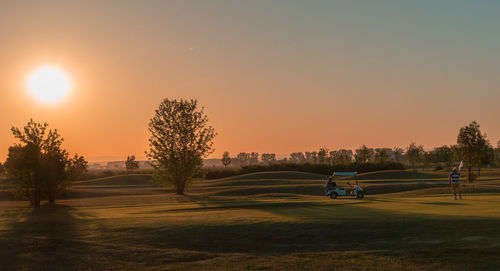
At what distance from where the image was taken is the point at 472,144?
79500 millimetres

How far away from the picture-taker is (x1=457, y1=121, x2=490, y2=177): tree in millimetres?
79000

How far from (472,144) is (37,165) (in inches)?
2759

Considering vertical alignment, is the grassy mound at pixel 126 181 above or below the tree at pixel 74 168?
below

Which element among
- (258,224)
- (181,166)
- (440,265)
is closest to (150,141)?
(181,166)

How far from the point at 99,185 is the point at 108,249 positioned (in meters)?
74.9

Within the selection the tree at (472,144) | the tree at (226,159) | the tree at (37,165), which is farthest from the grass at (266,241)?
the tree at (226,159)

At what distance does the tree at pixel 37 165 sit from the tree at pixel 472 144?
66.3 meters

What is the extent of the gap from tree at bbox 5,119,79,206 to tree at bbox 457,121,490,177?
6627 cm

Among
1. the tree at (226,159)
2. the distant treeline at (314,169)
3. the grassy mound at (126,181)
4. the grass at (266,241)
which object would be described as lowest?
the grass at (266,241)

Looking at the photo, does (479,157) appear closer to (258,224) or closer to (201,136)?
(201,136)

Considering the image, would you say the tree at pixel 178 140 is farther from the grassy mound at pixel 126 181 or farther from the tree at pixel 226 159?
the tree at pixel 226 159

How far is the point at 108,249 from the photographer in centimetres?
1753

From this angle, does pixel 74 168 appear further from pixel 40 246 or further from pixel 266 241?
pixel 266 241

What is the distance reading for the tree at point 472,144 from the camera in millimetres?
79000
